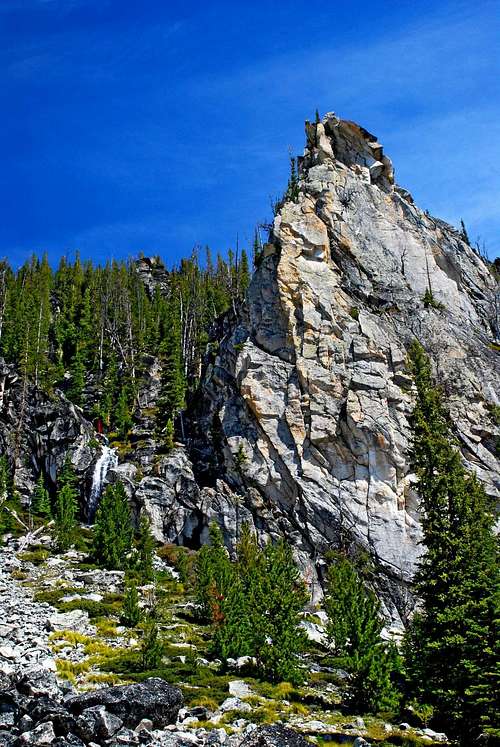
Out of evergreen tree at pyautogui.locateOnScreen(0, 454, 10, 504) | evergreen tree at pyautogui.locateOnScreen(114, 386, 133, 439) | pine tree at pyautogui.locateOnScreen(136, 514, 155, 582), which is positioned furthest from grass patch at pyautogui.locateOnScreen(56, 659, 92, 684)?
evergreen tree at pyautogui.locateOnScreen(114, 386, 133, 439)

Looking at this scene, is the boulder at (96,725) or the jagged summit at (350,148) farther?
the jagged summit at (350,148)

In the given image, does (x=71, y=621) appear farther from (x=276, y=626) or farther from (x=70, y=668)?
(x=276, y=626)

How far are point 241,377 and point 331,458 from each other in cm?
1184

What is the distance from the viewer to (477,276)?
256 feet

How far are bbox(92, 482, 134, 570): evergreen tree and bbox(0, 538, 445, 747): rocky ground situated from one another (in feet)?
13.8

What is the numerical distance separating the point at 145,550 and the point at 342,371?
2342 centimetres

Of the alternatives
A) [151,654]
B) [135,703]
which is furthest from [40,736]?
[151,654]

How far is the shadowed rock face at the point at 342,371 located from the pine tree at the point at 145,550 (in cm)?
750

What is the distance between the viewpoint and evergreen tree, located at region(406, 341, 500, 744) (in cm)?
2305

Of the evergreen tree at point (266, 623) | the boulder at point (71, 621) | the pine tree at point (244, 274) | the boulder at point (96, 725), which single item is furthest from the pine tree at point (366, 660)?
the pine tree at point (244, 274)

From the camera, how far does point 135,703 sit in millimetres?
19578

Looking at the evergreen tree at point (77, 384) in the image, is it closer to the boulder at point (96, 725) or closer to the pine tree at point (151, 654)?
the pine tree at point (151, 654)

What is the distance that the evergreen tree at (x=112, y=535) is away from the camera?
49625 millimetres

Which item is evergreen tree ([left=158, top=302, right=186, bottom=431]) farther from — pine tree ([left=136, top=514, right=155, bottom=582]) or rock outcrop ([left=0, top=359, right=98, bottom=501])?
pine tree ([left=136, top=514, right=155, bottom=582])
